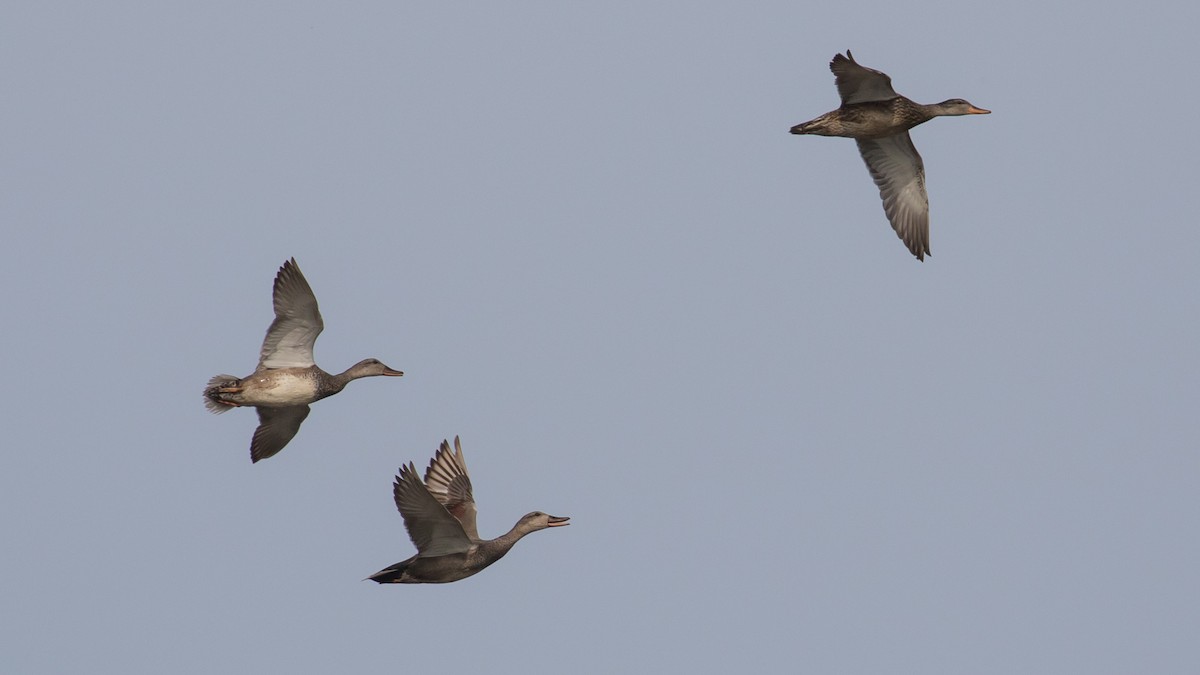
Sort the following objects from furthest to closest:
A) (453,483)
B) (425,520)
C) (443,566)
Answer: (453,483), (443,566), (425,520)

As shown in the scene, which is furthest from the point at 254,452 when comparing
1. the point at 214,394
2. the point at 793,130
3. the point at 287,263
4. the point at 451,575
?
the point at 793,130

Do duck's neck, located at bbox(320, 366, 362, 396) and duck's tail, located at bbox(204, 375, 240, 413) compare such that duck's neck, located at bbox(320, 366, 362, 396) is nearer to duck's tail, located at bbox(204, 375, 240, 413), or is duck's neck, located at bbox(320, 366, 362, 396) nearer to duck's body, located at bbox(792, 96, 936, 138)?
duck's tail, located at bbox(204, 375, 240, 413)

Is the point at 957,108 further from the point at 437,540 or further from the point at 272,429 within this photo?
the point at 272,429

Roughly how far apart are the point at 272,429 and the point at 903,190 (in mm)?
9648

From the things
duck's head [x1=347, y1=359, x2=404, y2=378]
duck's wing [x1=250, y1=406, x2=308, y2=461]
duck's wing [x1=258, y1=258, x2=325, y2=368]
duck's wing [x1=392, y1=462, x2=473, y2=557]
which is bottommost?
duck's wing [x1=392, y1=462, x2=473, y2=557]

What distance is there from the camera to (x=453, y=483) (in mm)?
24344

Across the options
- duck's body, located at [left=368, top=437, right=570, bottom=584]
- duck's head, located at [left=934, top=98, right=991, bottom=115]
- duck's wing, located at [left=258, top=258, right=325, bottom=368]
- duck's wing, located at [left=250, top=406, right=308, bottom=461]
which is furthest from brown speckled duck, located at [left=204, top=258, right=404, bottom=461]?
duck's head, located at [left=934, top=98, right=991, bottom=115]

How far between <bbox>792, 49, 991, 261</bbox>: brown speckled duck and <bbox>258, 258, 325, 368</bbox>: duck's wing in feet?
22.4

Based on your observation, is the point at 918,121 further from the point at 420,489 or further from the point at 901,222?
the point at 420,489

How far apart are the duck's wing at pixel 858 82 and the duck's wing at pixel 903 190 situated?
210 centimetres

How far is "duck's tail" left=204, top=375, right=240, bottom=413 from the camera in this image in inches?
908

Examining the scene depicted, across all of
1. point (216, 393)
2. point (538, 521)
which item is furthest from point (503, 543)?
point (216, 393)

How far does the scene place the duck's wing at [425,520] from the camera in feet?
A: 66.4

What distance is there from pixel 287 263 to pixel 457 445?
152 inches
